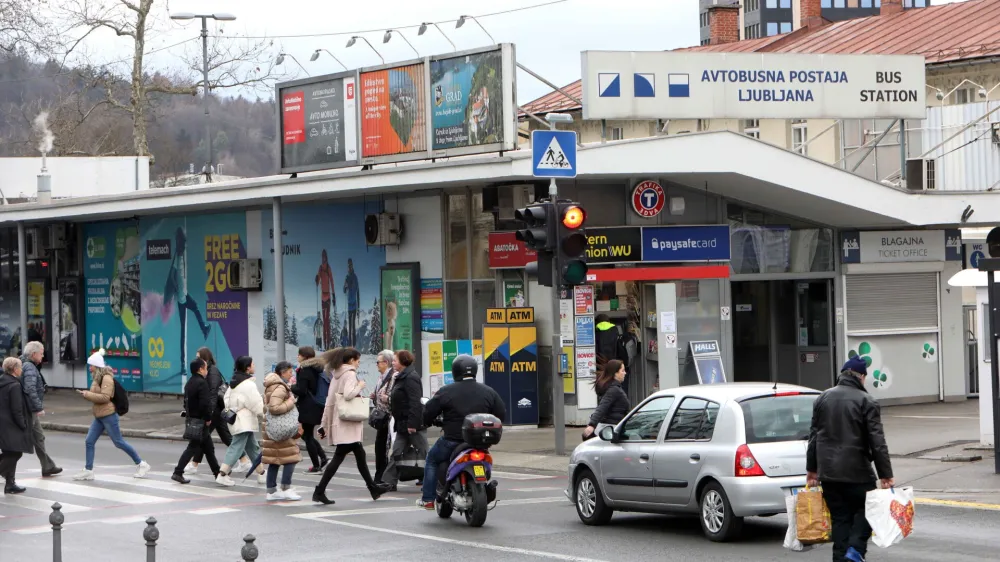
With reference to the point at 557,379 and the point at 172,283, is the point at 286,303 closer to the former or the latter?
the point at 172,283

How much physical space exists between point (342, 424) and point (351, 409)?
0.23 meters

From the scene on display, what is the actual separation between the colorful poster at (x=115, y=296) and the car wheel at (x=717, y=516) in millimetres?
22660

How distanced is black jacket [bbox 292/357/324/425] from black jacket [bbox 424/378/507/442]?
13.2 ft

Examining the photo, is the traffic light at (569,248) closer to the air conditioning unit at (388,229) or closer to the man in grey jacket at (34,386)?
the man in grey jacket at (34,386)

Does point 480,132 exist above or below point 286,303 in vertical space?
above

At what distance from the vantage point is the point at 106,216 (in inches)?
1276

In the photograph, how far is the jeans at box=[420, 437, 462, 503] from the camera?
13.7 meters

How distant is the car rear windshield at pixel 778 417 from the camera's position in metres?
11.6

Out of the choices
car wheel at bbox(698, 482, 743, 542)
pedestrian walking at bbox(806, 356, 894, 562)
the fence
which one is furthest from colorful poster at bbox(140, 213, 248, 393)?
pedestrian walking at bbox(806, 356, 894, 562)

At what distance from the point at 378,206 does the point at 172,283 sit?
24.9ft

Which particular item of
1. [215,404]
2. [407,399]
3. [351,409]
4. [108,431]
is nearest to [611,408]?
[407,399]

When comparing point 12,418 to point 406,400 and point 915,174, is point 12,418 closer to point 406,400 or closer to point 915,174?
point 406,400

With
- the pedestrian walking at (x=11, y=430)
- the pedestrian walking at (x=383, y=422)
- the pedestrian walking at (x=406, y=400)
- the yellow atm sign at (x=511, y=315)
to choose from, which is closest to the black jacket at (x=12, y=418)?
the pedestrian walking at (x=11, y=430)

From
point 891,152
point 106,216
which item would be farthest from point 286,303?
point 891,152
